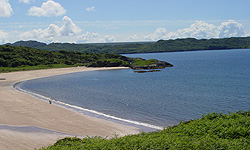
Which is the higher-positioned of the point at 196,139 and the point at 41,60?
the point at 41,60

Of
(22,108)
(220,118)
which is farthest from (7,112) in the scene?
(220,118)

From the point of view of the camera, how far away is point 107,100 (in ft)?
142

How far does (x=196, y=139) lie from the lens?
43.0 feet

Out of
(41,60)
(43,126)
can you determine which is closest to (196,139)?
(43,126)

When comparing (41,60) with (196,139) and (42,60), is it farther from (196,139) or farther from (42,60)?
(196,139)

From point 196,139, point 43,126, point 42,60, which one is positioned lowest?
point 43,126

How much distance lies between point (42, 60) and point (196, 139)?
127 metres

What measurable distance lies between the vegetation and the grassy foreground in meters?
99.4

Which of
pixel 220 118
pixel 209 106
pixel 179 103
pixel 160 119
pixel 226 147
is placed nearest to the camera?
pixel 226 147

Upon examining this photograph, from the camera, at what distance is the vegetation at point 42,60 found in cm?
11078

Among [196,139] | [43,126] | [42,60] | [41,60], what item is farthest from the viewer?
[42,60]

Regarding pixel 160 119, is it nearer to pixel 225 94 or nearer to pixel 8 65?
pixel 225 94

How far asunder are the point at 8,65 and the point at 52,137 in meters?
97.9

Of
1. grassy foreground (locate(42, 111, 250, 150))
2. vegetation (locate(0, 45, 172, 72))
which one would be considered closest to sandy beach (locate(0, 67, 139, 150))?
grassy foreground (locate(42, 111, 250, 150))
